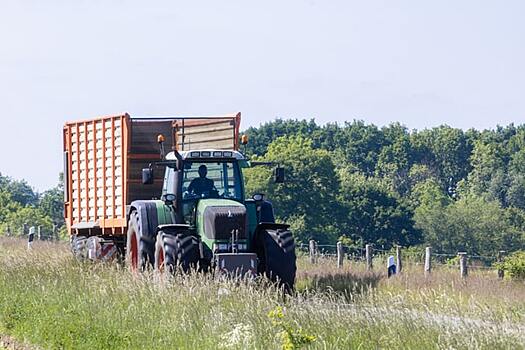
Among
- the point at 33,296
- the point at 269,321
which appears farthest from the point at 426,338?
the point at 33,296

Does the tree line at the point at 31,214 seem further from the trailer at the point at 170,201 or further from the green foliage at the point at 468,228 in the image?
the trailer at the point at 170,201

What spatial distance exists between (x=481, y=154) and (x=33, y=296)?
112 m

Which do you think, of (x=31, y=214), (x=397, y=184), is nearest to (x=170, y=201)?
(x=31, y=214)

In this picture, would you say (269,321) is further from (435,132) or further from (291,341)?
(435,132)

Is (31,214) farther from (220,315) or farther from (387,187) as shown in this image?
(220,315)

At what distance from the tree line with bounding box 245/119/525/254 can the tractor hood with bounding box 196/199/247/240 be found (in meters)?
45.8

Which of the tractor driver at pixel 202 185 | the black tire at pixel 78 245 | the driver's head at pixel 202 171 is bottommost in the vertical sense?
the black tire at pixel 78 245

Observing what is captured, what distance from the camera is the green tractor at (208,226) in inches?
801

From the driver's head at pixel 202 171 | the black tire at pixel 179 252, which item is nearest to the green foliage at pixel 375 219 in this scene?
the driver's head at pixel 202 171

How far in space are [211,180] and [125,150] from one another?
2800mm

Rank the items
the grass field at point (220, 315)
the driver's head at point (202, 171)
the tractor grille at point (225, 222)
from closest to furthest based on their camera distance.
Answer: the grass field at point (220, 315), the tractor grille at point (225, 222), the driver's head at point (202, 171)

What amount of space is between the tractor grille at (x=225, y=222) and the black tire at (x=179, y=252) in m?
0.41

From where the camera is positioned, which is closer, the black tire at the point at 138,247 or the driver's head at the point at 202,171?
the black tire at the point at 138,247

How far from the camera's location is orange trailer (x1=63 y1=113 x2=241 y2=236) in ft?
79.4
